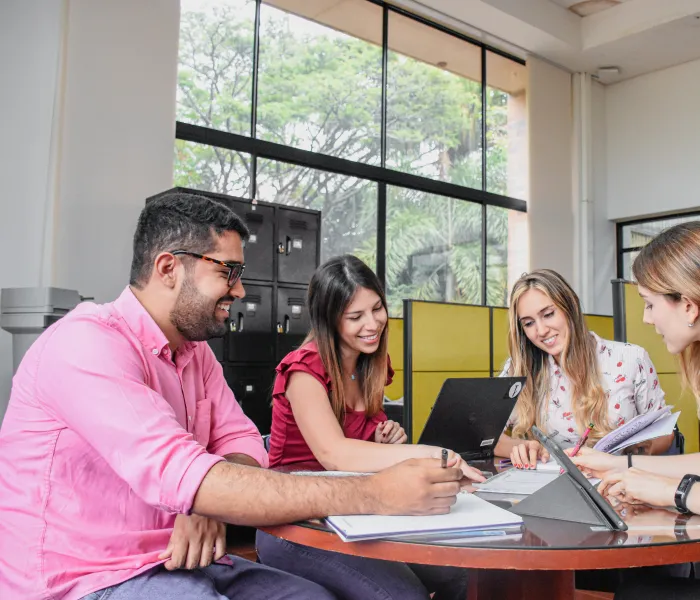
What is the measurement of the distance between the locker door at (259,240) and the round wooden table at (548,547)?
3.63m

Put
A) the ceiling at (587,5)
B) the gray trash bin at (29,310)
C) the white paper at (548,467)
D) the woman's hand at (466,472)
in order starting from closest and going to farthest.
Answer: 1. the woman's hand at (466,472)
2. the white paper at (548,467)
3. the gray trash bin at (29,310)
4. the ceiling at (587,5)

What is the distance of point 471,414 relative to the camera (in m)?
1.80

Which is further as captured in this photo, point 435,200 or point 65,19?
point 435,200

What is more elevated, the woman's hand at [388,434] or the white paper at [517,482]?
the woman's hand at [388,434]

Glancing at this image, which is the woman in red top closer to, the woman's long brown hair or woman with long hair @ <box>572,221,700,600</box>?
the woman's long brown hair

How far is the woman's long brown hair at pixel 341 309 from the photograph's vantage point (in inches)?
78.3

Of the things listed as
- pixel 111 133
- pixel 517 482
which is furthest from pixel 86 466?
pixel 111 133

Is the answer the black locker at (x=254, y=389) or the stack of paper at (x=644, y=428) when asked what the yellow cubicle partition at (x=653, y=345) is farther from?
the stack of paper at (x=644, y=428)

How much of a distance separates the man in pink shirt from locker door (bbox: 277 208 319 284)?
3520mm

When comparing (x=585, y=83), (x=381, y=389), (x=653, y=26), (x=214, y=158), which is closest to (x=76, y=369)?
(x=381, y=389)

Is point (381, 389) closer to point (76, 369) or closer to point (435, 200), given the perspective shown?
point (76, 369)

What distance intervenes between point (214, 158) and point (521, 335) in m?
3.42

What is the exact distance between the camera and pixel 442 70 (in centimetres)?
698

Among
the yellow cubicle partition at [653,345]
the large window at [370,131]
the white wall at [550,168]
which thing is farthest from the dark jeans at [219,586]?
the white wall at [550,168]
